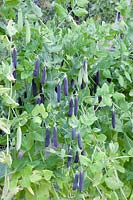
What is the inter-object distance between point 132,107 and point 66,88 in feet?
0.73

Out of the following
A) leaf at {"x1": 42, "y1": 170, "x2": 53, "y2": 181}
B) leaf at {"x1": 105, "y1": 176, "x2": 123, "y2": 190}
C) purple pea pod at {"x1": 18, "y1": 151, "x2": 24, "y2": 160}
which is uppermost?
purple pea pod at {"x1": 18, "y1": 151, "x2": 24, "y2": 160}

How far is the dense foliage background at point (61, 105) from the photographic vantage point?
3.22 ft

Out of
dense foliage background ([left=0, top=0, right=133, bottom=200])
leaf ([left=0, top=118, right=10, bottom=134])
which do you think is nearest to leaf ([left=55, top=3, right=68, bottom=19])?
dense foliage background ([left=0, top=0, right=133, bottom=200])

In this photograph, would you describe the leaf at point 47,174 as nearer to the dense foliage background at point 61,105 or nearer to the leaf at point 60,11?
the dense foliage background at point 61,105

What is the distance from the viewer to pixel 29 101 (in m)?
1.05

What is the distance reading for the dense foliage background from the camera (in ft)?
3.22

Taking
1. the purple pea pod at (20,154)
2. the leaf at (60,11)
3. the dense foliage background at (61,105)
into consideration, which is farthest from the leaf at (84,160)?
the leaf at (60,11)

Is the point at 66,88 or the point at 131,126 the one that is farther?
the point at 131,126

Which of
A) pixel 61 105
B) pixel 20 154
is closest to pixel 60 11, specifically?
pixel 61 105

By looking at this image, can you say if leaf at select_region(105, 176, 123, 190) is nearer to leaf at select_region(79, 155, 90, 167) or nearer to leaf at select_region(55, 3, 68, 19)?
leaf at select_region(79, 155, 90, 167)

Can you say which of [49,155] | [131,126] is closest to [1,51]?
[49,155]

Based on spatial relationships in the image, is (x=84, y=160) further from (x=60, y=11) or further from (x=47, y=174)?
(x=60, y=11)

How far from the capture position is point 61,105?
1.05 m

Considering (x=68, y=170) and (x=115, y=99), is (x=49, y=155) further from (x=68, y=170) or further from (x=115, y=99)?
(x=115, y=99)
